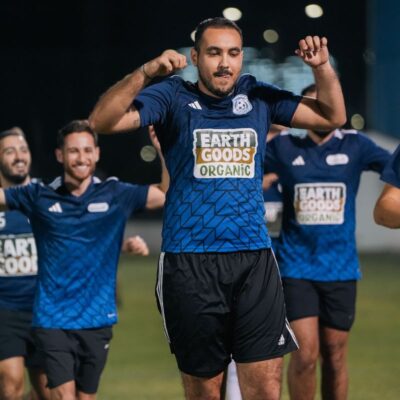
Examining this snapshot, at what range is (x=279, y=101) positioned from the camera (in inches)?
232

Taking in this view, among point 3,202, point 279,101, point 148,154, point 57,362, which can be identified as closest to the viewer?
point 279,101

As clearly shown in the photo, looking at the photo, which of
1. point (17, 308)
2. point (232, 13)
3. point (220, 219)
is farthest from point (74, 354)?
point (232, 13)

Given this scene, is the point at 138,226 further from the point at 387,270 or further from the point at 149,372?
the point at 149,372

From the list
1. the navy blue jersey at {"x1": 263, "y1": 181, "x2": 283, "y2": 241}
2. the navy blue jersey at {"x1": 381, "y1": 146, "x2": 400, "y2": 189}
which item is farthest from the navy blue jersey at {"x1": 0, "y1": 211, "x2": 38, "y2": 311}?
the navy blue jersey at {"x1": 381, "y1": 146, "x2": 400, "y2": 189}

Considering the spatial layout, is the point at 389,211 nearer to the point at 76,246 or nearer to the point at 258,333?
the point at 258,333

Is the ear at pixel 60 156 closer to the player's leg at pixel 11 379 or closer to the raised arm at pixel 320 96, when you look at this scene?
the player's leg at pixel 11 379

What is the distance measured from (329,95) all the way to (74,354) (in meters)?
2.56

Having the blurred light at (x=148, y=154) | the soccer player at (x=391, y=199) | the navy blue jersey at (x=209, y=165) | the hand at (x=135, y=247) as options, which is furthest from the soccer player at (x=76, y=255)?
the blurred light at (x=148, y=154)

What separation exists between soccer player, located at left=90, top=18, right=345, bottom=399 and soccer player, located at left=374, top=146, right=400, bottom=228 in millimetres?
1076

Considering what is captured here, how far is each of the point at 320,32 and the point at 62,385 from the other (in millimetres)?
23228

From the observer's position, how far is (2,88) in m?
29.8

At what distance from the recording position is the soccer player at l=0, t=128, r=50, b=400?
7.92 meters

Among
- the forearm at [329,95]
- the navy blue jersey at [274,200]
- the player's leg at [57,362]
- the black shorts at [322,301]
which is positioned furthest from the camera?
the navy blue jersey at [274,200]

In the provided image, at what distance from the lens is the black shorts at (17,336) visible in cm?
795
